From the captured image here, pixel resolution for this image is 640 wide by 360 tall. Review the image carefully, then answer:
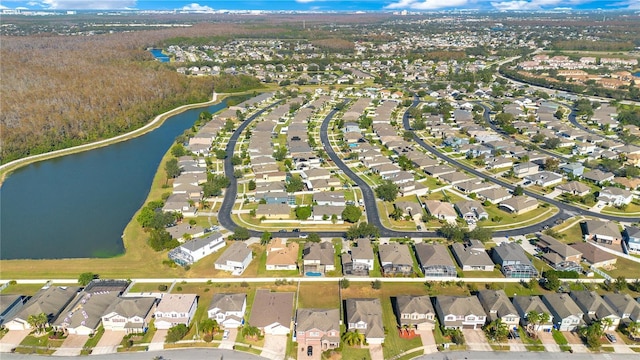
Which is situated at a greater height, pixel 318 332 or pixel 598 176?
pixel 598 176

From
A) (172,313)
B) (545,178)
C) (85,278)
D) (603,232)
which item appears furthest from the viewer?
(545,178)

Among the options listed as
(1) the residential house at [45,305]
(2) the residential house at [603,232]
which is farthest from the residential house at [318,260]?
(2) the residential house at [603,232]

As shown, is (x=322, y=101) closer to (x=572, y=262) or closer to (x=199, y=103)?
(x=199, y=103)

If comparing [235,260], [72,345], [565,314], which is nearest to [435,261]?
[565,314]

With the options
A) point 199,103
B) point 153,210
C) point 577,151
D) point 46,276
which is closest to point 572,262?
point 577,151

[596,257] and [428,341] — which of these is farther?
[596,257]

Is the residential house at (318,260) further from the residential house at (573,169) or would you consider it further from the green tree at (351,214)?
the residential house at (573,169)

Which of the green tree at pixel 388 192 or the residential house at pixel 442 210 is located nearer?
the residential house at pixel 442 210

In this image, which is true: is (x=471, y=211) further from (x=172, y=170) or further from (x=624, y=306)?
(x=172, y=170)
